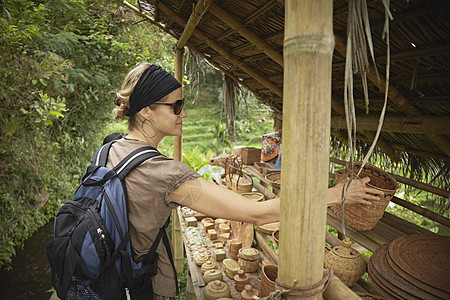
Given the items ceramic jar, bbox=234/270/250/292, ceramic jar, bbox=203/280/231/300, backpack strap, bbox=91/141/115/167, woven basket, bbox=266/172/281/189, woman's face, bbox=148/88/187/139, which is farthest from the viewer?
woven basket, bbox=266/172/281/189

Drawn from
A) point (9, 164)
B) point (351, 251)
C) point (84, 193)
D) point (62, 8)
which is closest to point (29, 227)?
point (9, 164)

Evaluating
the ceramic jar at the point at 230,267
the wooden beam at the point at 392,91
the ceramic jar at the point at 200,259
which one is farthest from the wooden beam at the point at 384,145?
the ceramic jar at the point at 200,259

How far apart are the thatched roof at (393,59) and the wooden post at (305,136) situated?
0.96 feet

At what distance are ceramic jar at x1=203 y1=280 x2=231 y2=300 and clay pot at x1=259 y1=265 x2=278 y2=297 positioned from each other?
302mm

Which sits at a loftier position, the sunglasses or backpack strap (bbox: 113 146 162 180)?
the sunglasses

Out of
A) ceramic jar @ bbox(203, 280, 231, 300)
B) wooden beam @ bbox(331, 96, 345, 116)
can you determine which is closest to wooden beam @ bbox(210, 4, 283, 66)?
wooden beam @ bbox(331, 96, 345, 116)

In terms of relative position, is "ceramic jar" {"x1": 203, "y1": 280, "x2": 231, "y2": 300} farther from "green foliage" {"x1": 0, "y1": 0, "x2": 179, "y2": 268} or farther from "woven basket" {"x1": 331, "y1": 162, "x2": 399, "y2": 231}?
"green foliage" {"x1": 0, "y1": 0, "x2": 179, "y2": 268}

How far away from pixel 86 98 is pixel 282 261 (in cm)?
632

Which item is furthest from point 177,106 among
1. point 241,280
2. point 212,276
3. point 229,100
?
point 229,100

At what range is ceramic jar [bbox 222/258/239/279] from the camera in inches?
109

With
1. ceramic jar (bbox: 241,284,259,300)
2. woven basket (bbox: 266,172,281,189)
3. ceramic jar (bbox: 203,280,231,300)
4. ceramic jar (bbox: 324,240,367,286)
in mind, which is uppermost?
woven basket (bbox: 266,172,281,189)

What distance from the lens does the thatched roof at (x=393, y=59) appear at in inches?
56.9

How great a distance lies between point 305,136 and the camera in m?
0.73

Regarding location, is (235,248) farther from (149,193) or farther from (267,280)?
(149,193)
